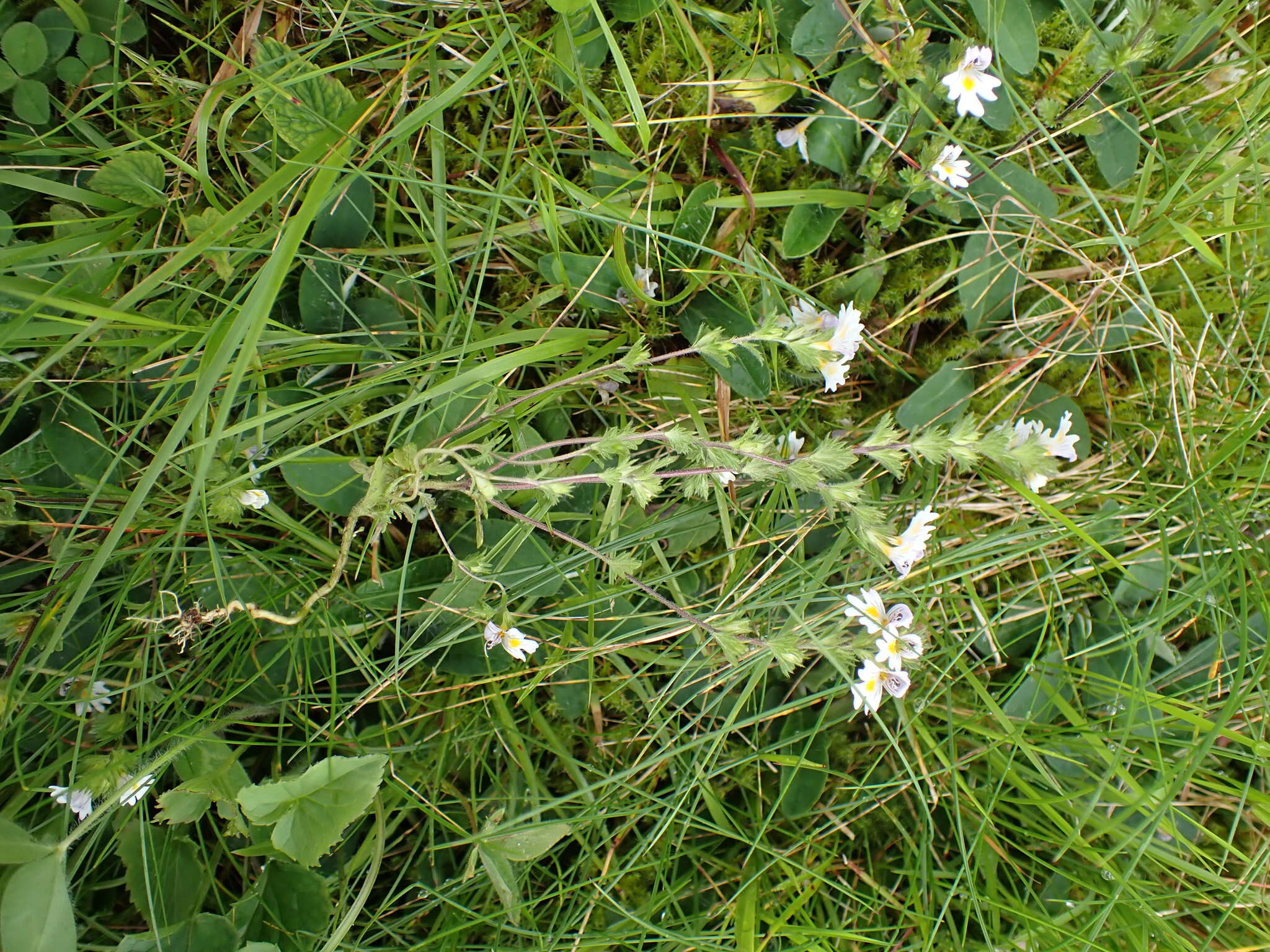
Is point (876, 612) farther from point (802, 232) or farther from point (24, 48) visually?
point (24, 48)

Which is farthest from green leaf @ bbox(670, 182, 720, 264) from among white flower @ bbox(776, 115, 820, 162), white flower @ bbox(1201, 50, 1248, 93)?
white flower @ bbox(1201, 50, 1248, 93)

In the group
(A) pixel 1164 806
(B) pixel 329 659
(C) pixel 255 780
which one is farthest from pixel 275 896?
(A) pixel 1164 806

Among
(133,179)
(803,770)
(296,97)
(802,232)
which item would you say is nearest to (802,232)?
(802,232)

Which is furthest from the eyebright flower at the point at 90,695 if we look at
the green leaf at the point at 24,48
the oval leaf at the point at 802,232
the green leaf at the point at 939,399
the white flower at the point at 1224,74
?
the white flower at the point at 1224,74

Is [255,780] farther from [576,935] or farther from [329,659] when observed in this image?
[576,935]

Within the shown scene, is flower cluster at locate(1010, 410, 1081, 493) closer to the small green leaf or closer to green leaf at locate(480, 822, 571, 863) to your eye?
green leaf at locate(480, 822, 571, 863)

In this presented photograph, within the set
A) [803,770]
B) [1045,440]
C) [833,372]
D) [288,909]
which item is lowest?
[288,909]

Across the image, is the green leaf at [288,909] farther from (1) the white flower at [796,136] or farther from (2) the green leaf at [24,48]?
(1) the white flower at [796,136]

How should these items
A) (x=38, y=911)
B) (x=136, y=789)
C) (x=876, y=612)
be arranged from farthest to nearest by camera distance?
(x=876, y=612), (x=136, y=789), (x=38, y=911)
